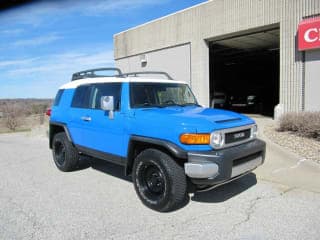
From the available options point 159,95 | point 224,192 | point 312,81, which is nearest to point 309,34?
point 312,81

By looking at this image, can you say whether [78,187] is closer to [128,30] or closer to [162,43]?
[162,43]

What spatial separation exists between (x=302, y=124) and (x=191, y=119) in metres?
5.95

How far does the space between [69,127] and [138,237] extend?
374cm

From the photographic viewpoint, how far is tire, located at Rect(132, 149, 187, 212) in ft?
14.9

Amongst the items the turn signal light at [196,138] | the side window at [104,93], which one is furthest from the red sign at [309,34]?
the turn signal light at [196,138]

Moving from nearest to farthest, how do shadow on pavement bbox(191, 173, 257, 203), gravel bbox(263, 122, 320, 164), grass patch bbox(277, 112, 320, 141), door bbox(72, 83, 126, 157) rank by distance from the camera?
shadow on pavement bbox(191, 173, 257, 203)
door bbox(72, 83, 126, 157)
gravel bbox(263, 122, 320, 164)
grass patch bbox(277, 112, 320, 141)

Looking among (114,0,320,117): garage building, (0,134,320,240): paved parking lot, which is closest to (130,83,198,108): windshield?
(0,134,320,240): paved parking lot

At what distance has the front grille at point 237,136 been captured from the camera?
4.80 meters

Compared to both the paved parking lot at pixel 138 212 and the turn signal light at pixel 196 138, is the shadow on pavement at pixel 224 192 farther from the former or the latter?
the turn signal light at pixel 196 138

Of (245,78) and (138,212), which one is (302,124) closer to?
(138,212)

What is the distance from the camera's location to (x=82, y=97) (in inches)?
263

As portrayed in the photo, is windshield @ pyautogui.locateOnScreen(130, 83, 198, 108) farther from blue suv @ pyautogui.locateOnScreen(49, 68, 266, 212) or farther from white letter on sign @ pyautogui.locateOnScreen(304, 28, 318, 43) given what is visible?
white letter on sign @ pyautogui.locateOnScreen(304, 28, 318, 43)

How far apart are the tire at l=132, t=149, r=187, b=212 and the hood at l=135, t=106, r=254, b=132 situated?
50 centimetres

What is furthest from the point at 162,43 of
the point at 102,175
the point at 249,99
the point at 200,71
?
the point at 102,175
